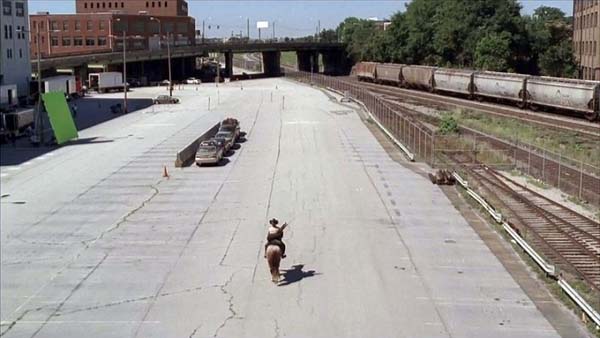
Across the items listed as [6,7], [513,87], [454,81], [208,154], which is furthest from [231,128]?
[6,7]

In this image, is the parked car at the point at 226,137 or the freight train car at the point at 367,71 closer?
the parked car at the point at 226,137

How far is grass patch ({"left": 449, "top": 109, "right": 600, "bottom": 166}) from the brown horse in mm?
25152

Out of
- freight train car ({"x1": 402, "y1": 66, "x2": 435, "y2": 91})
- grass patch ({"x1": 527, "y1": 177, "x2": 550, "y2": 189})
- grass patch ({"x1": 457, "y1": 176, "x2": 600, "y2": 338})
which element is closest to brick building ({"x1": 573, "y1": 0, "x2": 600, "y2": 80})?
freight train car ({"x1": 402, "y1": 66, "x2": 435, "y2": 91})

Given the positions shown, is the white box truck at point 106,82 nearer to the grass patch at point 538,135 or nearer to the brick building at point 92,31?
the brick building at point 92,31

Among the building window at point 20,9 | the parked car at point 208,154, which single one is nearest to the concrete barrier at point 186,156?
the parked car at point 208,154

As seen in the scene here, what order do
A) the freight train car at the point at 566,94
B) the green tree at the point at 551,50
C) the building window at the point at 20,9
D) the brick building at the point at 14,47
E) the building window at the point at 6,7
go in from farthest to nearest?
the green tree at the point at 551,50
the building window at the point at 20,9
the building window at the point at 6,7
the brick building at the point at 14,47
the freight train car at the point at 566,94

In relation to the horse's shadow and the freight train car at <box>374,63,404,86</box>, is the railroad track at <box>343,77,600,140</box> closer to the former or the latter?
the freight train car at <box>374,63,404,86</box>

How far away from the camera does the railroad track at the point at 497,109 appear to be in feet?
168

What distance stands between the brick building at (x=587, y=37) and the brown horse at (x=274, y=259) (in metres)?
82.9

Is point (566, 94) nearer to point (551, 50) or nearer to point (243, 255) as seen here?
point (243, 255)

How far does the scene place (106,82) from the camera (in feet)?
352

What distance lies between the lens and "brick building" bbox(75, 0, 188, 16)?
178875 millimetres

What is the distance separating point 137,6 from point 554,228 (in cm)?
16139

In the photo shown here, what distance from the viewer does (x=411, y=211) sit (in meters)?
31.0
